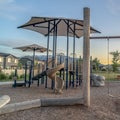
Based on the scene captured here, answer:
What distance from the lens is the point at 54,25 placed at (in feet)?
47.9

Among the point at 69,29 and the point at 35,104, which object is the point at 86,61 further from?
the point at 69,29

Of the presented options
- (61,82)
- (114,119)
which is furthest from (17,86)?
(114,119)

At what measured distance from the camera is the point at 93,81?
18094mm

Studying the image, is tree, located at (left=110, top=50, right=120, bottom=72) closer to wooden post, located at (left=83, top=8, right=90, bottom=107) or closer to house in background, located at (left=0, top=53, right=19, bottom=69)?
wooden post, located at (left=83, top=8, right=90, bottom=107)

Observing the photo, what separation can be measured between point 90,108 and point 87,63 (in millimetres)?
1245

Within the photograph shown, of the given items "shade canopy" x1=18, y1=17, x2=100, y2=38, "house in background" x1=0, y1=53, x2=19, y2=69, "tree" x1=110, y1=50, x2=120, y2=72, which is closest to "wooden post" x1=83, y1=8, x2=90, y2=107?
"shade canopy" x1=18, y1=17, x2=100, y2=38

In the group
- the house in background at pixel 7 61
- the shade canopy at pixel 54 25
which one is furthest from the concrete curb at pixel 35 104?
the house in background at pixel 7 61

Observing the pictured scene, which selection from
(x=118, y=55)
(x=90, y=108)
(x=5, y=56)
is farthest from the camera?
(x=5, y=56)

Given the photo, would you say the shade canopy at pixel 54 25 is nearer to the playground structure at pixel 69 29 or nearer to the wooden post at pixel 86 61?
the playground structure at pixel 69 29

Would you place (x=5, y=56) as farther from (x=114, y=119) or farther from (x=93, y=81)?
(x=114, y=119)

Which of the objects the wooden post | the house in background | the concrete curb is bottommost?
the concrete curb

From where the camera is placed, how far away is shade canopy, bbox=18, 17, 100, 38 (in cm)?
1418

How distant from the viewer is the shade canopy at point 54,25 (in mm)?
14180

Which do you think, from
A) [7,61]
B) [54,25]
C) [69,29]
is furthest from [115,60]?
[7,61]
